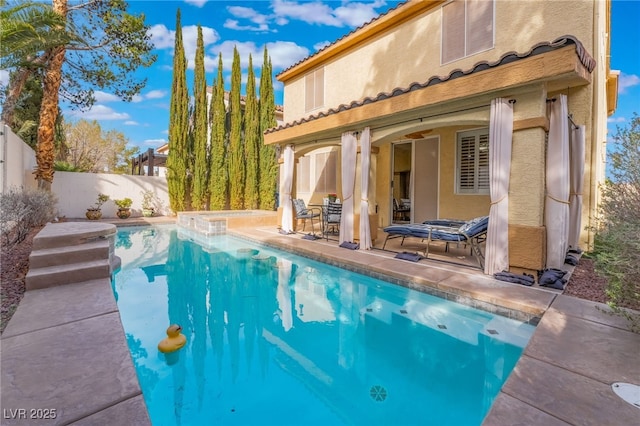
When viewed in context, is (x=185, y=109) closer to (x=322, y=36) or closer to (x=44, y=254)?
(x=322, y=36)

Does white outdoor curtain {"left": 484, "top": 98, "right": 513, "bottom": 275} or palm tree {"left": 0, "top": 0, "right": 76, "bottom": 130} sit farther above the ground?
palm tree {"left": 0, "top": 0, "right": 76, "bottom": 130}

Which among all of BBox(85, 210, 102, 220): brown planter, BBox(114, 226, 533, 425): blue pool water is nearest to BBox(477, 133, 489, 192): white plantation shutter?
BBox(114, 226, 533, 425): blue pool water

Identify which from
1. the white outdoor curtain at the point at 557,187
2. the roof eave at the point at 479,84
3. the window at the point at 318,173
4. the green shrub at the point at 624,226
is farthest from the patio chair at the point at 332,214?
the green shrub at the point at 624,226

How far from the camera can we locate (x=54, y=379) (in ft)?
7.69

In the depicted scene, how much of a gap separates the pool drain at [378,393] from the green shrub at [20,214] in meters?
6.28

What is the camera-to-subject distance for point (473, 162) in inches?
350

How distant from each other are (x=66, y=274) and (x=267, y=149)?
13257 millimetres

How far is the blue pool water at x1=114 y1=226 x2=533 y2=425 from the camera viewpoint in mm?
2719

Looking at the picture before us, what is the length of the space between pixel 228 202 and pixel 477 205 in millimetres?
13070

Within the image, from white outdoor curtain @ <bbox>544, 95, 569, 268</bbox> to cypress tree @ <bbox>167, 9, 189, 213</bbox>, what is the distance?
15.6m

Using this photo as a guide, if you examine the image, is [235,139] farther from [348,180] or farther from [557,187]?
[557,187]

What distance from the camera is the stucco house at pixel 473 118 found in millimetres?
5242

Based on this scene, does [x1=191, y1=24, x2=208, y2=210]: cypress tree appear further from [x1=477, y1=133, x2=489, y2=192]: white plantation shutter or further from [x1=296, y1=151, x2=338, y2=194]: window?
[x1=477, y1=133, x2=489, y2=192]: white plantation shutter

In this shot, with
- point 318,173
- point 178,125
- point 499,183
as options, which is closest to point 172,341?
point 499,183
